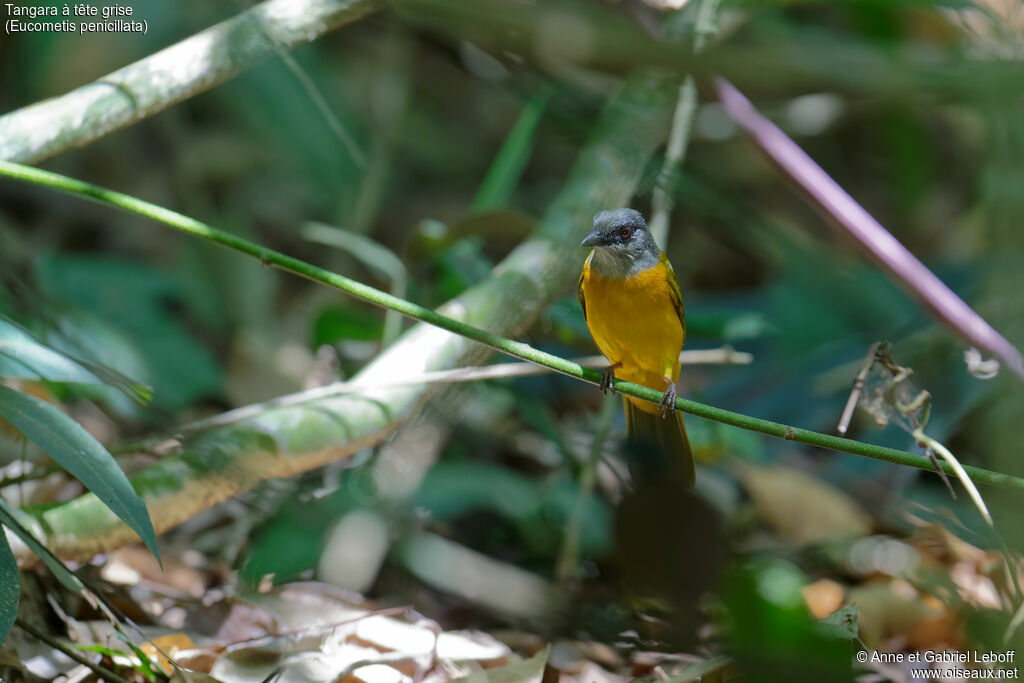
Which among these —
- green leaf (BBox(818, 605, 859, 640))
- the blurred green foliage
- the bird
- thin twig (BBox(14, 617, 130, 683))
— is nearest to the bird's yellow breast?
the bird

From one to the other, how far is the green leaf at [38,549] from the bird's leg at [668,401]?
3.99 ft

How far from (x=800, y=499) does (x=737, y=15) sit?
1.89 metres

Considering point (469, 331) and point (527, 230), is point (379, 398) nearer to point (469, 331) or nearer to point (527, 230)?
point (469, 331)

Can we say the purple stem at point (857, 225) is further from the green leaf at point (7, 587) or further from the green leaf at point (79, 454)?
the green leaf at point (7, 587)

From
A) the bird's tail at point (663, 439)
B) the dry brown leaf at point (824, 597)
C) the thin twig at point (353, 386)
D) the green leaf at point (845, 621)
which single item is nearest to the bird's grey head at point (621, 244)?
the thin twig at point (353, 386)

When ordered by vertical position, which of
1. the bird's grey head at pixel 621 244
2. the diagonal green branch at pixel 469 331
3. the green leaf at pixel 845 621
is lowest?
the green leaf at pixel 845 621

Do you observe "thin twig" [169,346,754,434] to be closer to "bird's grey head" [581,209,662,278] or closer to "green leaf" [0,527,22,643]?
"bird's grey head" [581,209,662,278]

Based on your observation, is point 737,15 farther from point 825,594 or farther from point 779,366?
point 825,594

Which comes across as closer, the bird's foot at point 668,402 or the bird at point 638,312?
the bird's foot at point 668,402

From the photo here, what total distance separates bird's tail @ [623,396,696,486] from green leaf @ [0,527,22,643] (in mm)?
1536

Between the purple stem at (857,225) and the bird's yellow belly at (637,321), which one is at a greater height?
the purple stem at (857,225)

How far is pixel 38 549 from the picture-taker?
167 centimetres

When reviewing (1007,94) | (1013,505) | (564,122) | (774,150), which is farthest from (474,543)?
(1007,94)

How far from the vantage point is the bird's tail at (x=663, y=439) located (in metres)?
2.44
